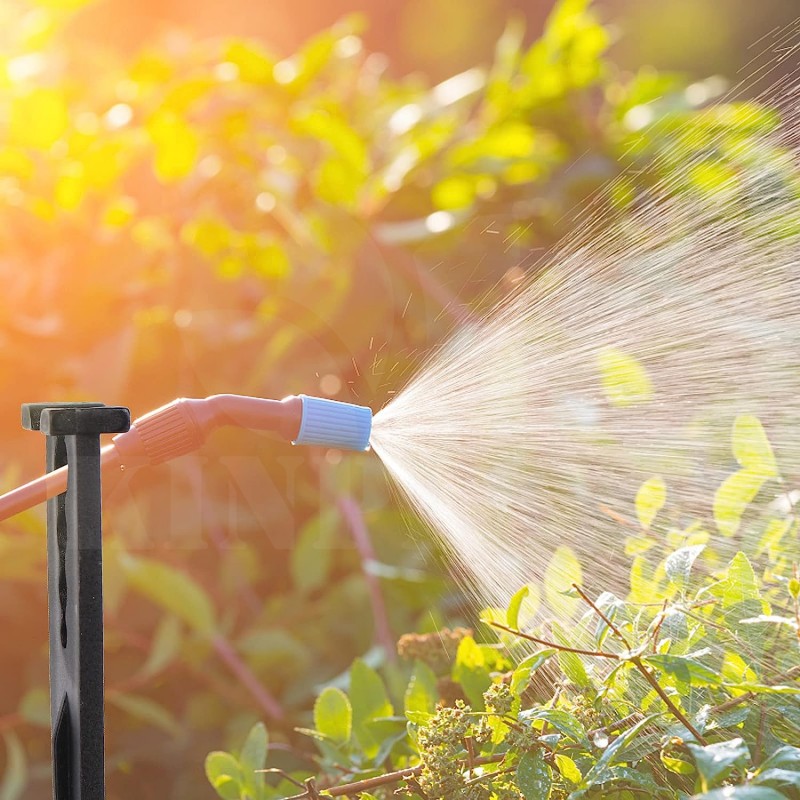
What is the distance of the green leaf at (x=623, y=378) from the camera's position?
3.28ft

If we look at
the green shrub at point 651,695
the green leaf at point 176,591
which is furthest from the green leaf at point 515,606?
the green leaf at point 176,591

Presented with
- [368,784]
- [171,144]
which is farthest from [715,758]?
[171,144]

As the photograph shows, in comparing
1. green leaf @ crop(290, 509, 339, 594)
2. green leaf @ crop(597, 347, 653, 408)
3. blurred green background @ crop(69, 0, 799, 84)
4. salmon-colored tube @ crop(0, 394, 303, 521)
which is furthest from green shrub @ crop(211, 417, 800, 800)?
blurred green background @ crop(69, 0, 799, 84)

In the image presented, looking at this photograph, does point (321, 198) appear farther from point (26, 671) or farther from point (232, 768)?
point (232, 768)

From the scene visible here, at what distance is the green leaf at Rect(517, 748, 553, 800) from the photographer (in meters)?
0.70

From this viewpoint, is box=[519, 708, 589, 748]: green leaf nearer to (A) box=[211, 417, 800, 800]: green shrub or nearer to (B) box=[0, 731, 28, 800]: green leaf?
(A) box=[211, 417, 800, 800]: green shrub

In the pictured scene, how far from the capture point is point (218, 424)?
2.69 ft

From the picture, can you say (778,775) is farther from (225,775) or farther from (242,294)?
(242,294)

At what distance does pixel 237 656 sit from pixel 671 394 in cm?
84

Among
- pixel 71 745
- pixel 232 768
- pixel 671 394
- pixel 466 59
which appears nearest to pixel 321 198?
pixel 671 394

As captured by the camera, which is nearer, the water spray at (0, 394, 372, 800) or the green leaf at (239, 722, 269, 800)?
the water spray at (0, 394, 372, 800)

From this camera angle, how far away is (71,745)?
2.35ft

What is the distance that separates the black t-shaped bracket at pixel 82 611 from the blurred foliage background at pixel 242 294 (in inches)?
29.1

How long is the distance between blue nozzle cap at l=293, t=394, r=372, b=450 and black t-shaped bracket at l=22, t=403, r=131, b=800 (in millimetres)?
159
